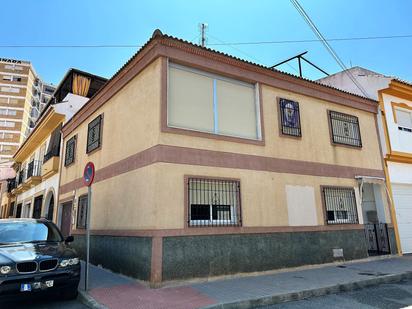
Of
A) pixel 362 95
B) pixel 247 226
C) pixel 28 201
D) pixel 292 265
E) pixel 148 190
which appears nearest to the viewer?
pixel 148 190

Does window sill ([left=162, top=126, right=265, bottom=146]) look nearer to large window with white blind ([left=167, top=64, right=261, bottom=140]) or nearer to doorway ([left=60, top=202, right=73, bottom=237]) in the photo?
large window with white blind ([left=167, top=64, right=261, bottom=140])

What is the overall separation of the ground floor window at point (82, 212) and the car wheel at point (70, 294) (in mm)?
5094

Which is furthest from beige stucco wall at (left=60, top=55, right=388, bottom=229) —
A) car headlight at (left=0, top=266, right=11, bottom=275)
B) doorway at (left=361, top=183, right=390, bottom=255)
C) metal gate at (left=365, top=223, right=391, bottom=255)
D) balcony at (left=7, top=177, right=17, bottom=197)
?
balcony at (left=7, top=177, right=17, bottom=197)

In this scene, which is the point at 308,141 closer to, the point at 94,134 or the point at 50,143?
the point at 94,134

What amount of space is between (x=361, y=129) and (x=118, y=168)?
358 inches

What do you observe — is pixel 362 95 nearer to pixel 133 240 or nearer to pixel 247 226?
pixel 247 226

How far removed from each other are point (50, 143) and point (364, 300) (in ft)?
52.8

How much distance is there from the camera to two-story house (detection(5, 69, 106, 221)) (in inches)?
585

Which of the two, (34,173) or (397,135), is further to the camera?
(34,173)

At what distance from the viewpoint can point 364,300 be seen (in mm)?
6062

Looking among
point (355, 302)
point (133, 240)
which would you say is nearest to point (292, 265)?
point (355, 302)

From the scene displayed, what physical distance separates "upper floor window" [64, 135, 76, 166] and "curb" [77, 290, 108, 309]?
7961mm

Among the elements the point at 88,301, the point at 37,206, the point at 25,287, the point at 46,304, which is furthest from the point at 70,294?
the point at 37,206

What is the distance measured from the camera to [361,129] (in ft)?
39.3
